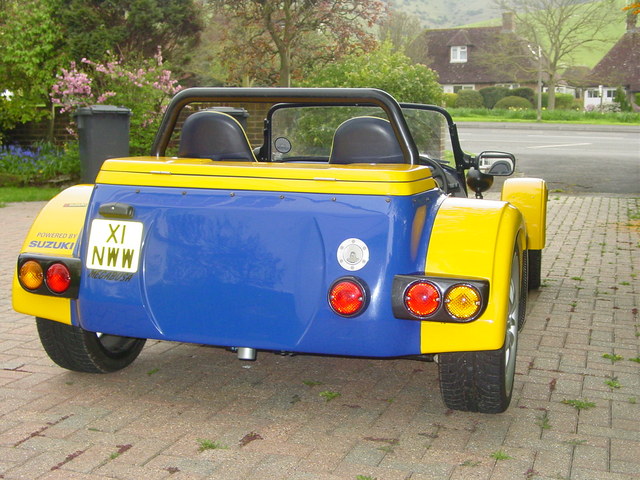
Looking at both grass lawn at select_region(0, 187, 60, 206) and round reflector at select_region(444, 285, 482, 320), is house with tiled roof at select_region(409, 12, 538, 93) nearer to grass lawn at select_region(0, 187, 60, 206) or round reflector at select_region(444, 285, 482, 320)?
grass lawn at select_region(0, 187, 60, 206)

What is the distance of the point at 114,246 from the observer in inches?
157

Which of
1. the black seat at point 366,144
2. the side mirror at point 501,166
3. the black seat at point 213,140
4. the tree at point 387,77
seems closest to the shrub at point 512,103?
the tree at point 387,77

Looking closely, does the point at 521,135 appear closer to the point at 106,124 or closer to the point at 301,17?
the point at 301,17

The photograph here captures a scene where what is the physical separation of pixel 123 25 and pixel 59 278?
43.5ft

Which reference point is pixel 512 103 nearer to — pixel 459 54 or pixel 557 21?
pixel 557 21

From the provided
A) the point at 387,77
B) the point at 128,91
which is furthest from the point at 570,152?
the point at 128,91

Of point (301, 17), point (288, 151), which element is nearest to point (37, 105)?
point (301, 17)

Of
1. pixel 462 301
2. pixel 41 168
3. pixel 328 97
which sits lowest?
pixel 41 168

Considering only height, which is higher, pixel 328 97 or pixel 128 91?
pixel 128 91

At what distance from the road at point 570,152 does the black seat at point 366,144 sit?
36.6ft

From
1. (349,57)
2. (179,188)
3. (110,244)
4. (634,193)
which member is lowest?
(634,193)

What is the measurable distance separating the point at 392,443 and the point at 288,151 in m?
2.45

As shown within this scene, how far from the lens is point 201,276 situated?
388cm

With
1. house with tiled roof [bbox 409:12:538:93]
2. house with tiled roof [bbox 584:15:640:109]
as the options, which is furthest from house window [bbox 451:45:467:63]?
house with tiled roof [bbox 584:15:640:109]
